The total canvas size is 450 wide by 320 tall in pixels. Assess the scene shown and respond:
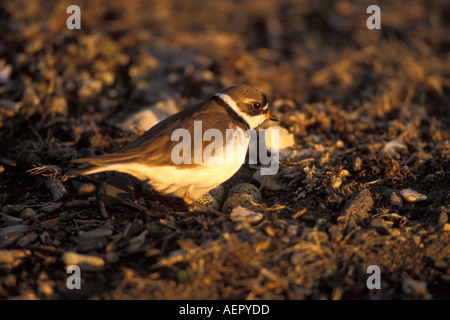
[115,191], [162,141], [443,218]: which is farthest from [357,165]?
[115,191]

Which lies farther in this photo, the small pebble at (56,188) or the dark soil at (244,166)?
the small pebble at (56,188)

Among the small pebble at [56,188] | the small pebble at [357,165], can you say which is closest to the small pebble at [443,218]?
the small pebble at [357,165]

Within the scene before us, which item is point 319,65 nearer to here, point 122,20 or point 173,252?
point 122,20

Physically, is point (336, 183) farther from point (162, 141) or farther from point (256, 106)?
point (162, 141)

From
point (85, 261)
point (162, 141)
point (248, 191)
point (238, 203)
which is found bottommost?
point (85, 261)

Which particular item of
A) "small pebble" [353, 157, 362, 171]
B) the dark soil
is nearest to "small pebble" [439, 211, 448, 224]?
the dark soil

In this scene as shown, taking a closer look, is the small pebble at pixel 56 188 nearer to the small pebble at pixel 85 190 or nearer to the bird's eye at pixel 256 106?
the small pebble at pixel 85 190
